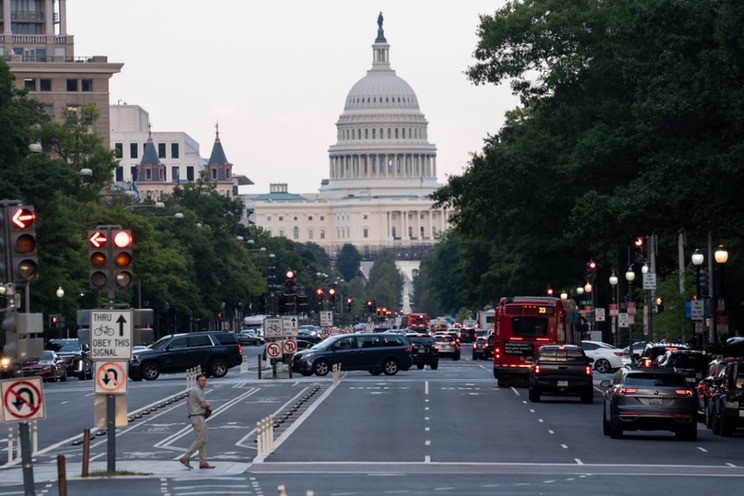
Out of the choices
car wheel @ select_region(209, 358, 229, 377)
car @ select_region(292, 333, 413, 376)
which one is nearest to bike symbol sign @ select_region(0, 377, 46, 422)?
car @ select_region(292, 333, 413, 376)

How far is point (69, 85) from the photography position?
488 feet

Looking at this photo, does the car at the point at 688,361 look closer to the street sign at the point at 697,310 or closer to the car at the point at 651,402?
the car at the point at 651,402

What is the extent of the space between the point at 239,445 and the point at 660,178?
12112mm

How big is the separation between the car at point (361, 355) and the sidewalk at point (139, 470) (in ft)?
123

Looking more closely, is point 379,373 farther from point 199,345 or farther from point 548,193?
point 548,193

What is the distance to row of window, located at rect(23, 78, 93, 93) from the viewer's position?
485ft

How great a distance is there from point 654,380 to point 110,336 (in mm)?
12935

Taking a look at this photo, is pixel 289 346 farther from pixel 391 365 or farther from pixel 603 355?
pixel 603 355

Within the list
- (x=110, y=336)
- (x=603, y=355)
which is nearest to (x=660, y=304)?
(x=603, y=355)

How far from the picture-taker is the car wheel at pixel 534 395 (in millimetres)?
51562

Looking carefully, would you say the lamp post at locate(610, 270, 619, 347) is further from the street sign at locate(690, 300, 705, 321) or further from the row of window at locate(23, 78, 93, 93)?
the row of window at locate(23, 78, 93, 93)

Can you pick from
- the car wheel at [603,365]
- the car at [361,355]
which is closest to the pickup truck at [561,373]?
the car at [361,355]

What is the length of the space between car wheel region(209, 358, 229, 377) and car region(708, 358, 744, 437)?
109 feet

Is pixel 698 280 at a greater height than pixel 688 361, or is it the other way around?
pixel 698 280
